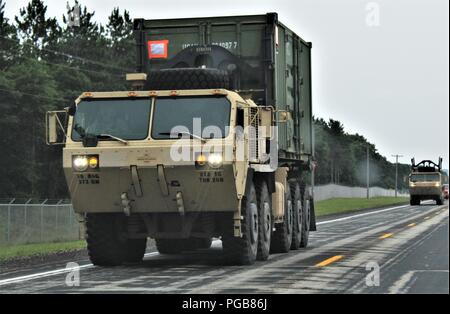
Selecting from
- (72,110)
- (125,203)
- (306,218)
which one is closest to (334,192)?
(306,218)

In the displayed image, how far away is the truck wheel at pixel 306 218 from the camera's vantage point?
2158 centimetres

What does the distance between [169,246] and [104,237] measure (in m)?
3.76

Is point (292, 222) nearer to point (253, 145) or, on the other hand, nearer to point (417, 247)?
point (417, 247)

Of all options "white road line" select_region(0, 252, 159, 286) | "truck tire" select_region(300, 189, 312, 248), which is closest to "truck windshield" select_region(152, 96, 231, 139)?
"white road line" select_region(0, 252, 159, 286)

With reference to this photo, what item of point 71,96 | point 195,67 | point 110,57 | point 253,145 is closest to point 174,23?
point 195,67

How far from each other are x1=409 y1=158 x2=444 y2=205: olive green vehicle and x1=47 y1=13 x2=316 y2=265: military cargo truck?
2055 inches

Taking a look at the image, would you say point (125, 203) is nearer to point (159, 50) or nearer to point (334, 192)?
point (159, 50)

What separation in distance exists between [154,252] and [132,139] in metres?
5.63

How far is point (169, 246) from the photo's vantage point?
762 inches

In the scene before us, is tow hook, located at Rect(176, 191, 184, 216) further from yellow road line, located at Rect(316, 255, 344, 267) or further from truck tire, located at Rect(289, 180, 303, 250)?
truck tire, located at Rect(289, 180, 303, 250)

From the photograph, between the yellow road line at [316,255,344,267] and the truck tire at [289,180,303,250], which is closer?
the yellow road line at [316,255,344,267]

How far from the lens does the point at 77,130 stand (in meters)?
15.0

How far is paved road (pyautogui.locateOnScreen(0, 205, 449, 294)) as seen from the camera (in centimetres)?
1210

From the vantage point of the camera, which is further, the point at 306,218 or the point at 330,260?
the point at 306,218
